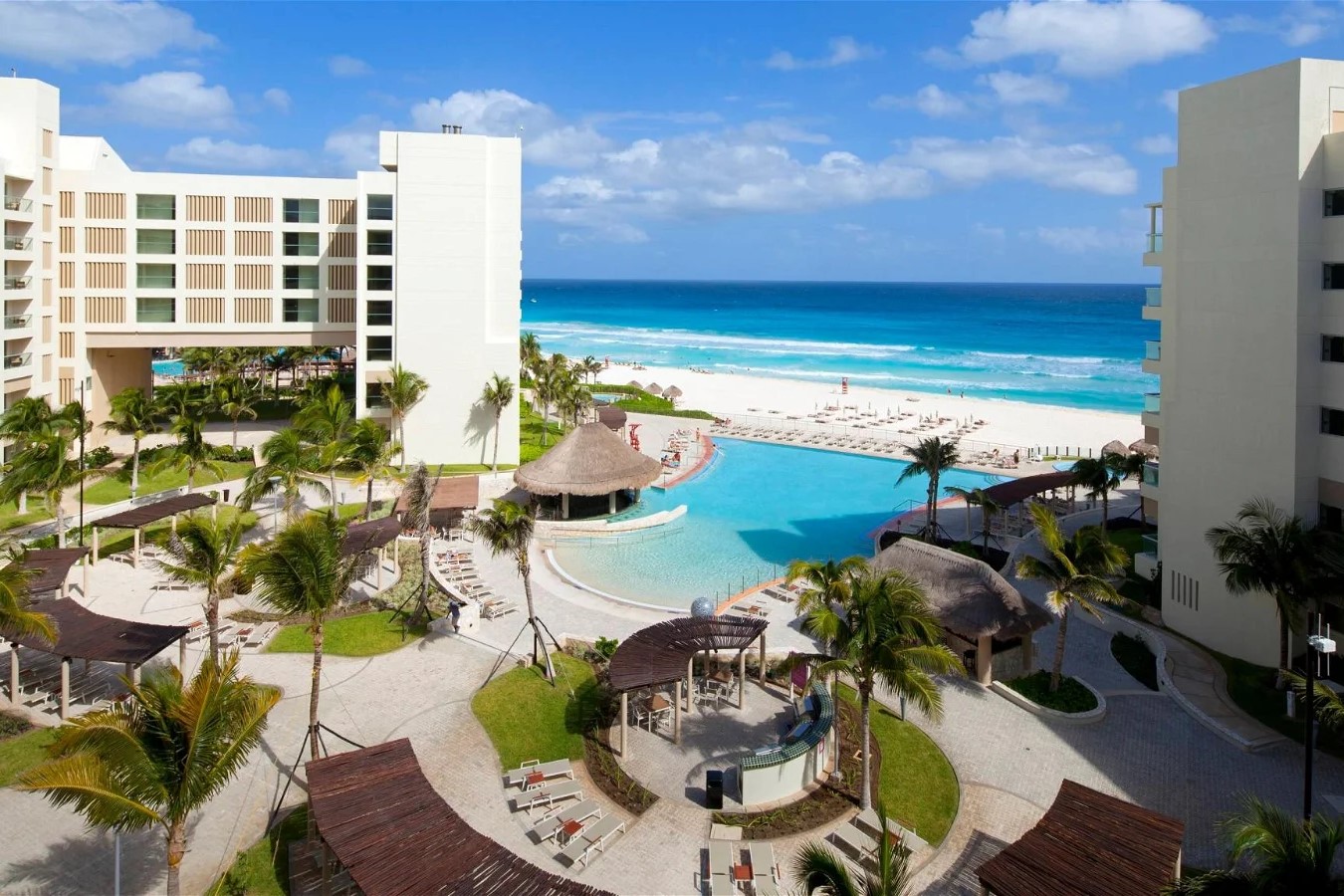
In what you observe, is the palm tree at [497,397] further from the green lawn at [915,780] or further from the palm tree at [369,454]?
the green lawn at [915,780]

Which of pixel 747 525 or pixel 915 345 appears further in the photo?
pixel 915 345

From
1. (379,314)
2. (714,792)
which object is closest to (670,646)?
(714,792)

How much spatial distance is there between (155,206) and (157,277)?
347 cm

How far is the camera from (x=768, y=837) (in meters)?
14.9

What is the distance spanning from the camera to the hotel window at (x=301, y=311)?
1838 inches

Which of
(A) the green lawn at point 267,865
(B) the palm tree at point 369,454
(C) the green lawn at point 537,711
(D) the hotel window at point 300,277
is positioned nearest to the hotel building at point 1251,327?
(C) the green lawn at point 537,711

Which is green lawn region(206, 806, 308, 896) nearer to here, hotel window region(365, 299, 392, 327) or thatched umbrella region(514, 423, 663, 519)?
thatched umbrella region(514, 423, 663, 519)

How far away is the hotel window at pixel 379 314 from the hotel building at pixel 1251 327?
33527 mm

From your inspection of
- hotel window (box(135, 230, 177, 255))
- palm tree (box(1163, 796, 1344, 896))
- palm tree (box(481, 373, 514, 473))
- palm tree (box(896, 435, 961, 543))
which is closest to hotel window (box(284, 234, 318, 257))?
hotel window (box(135, 230, 177, 255))

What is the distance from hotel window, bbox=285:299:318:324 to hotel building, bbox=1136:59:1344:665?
39772mm

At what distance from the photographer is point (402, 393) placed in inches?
1599

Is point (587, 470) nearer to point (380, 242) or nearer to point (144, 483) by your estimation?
point (380, 242)

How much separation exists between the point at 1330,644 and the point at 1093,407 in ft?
210

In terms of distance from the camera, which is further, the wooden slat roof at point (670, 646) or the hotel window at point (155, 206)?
the hotel window at point (155, 206)
